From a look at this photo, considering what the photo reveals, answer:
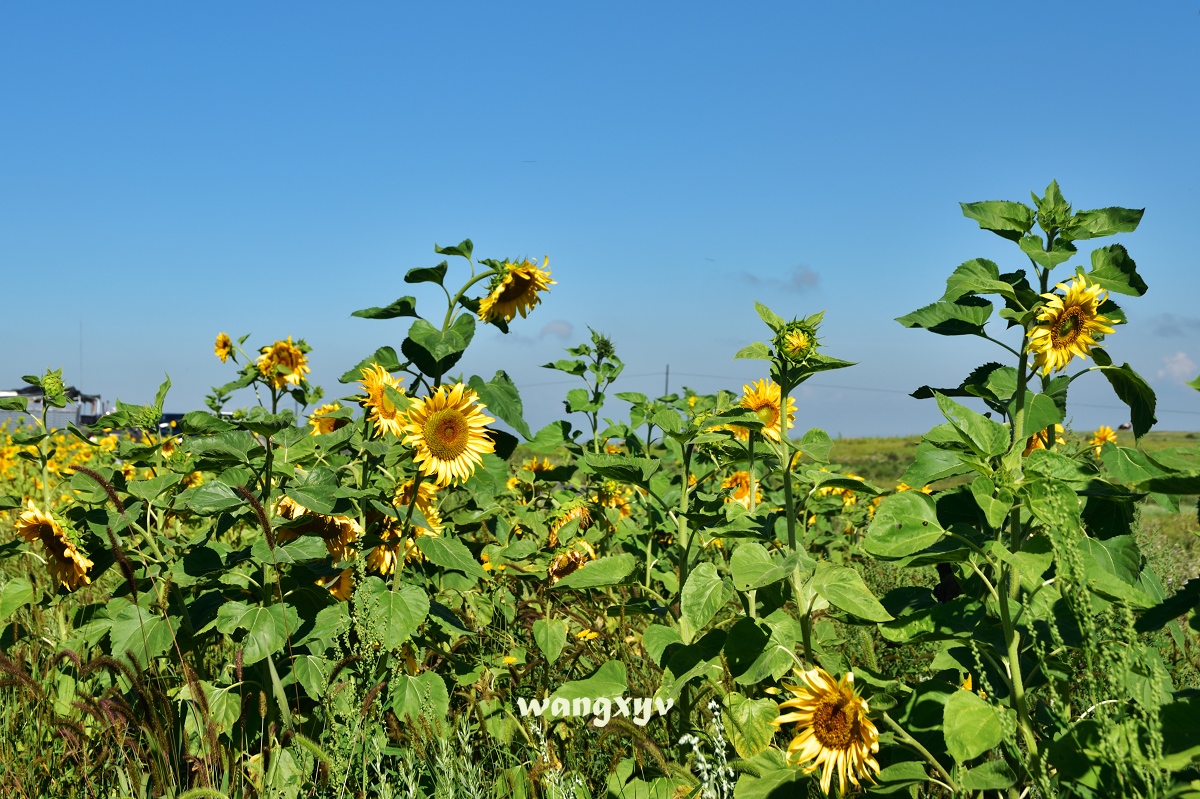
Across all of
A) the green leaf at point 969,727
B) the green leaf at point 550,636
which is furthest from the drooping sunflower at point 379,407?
the green leaf at point 969,727

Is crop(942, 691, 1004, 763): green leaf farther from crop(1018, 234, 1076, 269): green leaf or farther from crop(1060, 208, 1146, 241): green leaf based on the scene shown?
crop(1060, 208, 1146, 241): green leaf

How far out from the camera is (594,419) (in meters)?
4.24

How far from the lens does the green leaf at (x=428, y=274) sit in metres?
2.84

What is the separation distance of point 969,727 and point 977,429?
58 cm

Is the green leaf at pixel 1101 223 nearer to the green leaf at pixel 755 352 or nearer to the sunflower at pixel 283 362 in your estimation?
the green leaf at pixel 755 352

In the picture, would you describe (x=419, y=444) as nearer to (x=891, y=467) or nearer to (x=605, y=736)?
(x=605, y=736)

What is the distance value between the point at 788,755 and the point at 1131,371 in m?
1.18

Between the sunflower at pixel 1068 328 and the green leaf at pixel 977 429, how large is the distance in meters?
0.42

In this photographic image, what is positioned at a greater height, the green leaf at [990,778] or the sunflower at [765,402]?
the sunflower at [765,402]

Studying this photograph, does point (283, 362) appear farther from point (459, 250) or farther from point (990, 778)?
point (990, 778)

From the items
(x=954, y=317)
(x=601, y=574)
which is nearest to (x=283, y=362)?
(x=601, y=574)

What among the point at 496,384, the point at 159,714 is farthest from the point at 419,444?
the point at 159,714

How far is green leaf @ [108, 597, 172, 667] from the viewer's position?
2.57m

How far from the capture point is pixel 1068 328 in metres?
2.27
